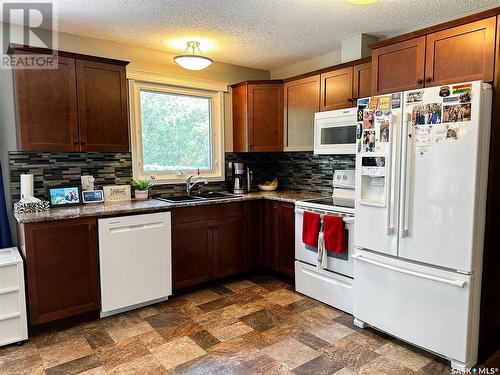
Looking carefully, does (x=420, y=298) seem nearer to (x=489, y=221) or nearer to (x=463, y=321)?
(x=463, y=321)

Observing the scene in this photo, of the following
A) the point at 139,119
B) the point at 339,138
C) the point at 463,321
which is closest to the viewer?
the point at 463,321

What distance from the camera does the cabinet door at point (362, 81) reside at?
3080 mm

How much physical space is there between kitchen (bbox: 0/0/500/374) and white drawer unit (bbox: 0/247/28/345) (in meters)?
0.01

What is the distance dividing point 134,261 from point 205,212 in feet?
2.66

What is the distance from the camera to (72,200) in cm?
307

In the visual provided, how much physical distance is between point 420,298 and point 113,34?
333 cm

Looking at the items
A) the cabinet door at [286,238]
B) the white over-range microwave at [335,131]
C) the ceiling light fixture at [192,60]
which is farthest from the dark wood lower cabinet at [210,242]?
the ceiling light fixture at [192,60]

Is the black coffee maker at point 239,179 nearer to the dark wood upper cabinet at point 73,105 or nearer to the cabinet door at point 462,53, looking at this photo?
the dark wood upper cabinet at point 73,105

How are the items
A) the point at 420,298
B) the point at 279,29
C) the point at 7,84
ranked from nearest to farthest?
the point at 420,298, the point at 7,84, the point at 279,29

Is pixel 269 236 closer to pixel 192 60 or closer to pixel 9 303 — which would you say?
pixel 192 60

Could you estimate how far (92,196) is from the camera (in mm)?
→ 3215

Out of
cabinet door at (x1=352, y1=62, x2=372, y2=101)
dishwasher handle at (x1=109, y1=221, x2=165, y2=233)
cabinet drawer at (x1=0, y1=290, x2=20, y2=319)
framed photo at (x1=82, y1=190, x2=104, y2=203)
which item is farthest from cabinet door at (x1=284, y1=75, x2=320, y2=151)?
cabinet drawer at (x1=0, y1=290, x2=20, y2=319)

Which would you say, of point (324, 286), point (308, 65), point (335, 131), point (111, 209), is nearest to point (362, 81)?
point (335, 131)

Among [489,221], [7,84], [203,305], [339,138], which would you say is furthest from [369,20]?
[7,84]
